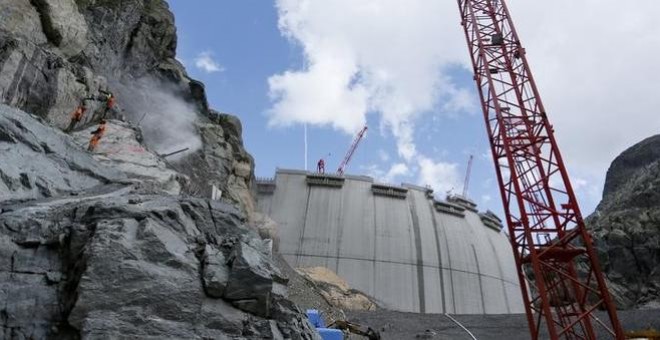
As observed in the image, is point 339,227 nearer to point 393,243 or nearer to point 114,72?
point 393,243

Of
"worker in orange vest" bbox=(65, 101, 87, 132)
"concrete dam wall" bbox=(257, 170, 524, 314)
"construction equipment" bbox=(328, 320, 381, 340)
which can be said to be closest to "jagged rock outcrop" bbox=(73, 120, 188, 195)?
"worker in orange vest" bbox=(65, 101, 87, 132)

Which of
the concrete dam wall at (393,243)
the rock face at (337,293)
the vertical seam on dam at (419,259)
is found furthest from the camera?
the concrete dam wall at (393,243)

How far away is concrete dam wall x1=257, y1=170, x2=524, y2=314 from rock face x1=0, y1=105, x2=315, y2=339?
30374mm

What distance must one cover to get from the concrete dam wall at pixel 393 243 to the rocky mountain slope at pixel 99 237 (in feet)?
77.4

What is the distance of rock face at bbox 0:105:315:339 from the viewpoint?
7555 mm

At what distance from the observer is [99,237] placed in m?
8.38

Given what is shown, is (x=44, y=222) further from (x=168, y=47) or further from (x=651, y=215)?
(x=651, y=215)

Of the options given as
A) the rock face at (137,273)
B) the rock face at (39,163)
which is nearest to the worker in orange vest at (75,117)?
the rock face at (39,163)

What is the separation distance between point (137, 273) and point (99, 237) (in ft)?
3.01

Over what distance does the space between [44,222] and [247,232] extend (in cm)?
382

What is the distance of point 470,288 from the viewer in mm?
42875

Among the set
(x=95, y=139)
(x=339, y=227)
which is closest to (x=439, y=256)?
(x=339, y=227)

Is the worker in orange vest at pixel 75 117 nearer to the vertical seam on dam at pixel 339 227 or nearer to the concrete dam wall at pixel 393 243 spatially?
the concrete dam wall at pixel 393 243

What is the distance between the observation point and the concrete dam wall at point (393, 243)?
40906 mm
